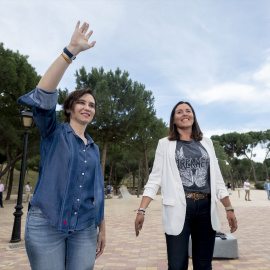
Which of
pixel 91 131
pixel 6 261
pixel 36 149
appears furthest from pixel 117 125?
pixel 6 261

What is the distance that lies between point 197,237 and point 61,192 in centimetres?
124

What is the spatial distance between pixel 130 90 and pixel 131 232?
42.0ft

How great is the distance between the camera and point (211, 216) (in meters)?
2.05

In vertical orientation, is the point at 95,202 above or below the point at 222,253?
above

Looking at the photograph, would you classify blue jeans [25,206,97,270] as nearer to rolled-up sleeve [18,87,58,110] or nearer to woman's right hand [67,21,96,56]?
rolled-up sleeve [18,87,58,110]

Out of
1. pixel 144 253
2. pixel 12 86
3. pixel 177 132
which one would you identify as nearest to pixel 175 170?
pixel 177 132

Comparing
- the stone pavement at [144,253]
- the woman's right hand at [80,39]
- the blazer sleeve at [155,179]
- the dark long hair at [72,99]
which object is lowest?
the stone pavement at [144,253]

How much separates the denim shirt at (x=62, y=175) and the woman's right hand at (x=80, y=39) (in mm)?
307

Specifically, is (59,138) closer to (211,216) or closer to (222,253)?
(211,216)

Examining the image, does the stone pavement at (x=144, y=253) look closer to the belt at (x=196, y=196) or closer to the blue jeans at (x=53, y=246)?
the belt at (x=196, y=196)

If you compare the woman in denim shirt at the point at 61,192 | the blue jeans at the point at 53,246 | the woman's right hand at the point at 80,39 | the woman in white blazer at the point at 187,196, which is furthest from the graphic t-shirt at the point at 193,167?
the woman's right hand at the point at 80,39

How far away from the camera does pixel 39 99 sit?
1.37m

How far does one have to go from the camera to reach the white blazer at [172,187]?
6.58 ft

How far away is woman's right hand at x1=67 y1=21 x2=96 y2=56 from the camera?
1477 mm
